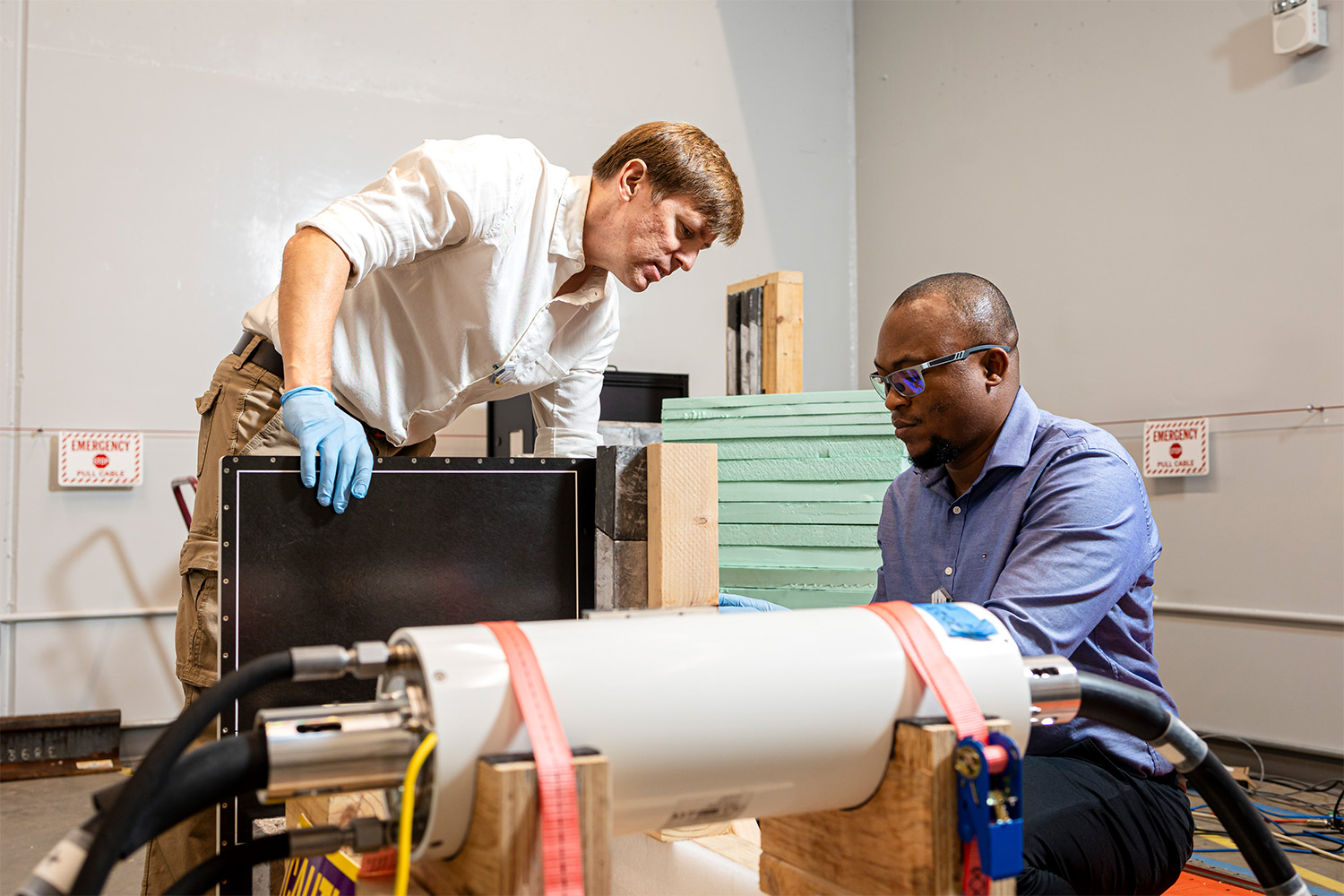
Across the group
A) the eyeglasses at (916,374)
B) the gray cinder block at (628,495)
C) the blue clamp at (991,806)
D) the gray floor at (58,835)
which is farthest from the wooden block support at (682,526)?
the gray floor at (58,835)

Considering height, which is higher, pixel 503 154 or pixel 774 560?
pixel 503 154

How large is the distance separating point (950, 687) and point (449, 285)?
1133mm

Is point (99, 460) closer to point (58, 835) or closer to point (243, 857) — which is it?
point (58, 835)

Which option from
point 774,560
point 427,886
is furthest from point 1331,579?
point 427,886

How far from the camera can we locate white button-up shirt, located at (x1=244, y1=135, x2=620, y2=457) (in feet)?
4.88

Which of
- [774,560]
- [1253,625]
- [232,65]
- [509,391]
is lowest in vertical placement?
[1253,625]

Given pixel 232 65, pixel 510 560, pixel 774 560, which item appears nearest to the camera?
pixel 510 560

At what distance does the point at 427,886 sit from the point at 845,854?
1.04 ft

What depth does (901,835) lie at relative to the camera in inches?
29.0

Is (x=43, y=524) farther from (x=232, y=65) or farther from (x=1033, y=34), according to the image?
(x=1033, y=34)

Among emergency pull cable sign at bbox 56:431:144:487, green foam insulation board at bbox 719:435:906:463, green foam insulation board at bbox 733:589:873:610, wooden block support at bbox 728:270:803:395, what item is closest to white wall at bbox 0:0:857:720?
emergency pull cable sign at bbox 56:431:144:487

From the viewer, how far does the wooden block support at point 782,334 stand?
3.08 m

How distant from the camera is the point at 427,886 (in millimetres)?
725

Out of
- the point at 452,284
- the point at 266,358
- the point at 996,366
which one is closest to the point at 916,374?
the point at 996,366
